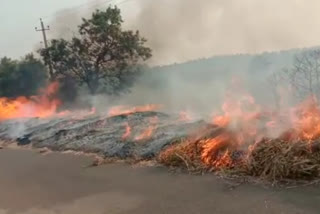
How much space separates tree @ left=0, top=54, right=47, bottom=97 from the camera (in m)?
37.8

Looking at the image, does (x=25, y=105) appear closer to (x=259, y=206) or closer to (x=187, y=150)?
(x=187, y=150)

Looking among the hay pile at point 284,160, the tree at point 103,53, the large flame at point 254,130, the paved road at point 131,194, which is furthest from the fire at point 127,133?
the tree at point 103,53

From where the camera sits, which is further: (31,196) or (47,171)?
(47,171)

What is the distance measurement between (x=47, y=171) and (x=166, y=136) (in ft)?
12.6

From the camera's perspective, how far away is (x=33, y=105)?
34594mm

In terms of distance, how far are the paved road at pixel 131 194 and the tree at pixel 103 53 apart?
16627mm

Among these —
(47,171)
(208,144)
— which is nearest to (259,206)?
(208,144)

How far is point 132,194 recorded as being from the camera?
9.84 meters

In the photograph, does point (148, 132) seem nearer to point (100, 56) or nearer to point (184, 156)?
point (184, 156)

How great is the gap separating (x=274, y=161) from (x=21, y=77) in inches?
1276

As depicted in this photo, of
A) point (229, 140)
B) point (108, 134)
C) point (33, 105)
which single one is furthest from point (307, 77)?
point (33, 105)

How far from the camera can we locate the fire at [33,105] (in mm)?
33000

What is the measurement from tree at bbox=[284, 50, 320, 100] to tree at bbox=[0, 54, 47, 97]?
26419 mm

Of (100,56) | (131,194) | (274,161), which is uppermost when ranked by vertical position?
(100,56)
